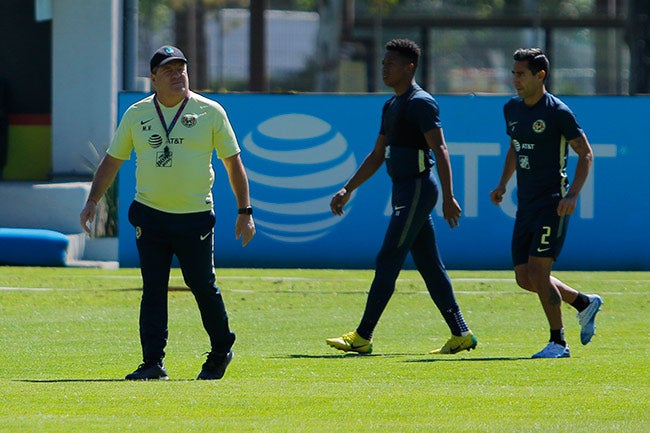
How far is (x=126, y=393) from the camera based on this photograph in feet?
24.7

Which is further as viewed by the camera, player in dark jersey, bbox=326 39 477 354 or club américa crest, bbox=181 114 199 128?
player in dark jersey, bbox=326 39 477 354

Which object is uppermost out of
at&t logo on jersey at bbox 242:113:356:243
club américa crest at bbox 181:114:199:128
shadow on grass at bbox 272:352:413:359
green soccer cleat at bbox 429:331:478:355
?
club américa crest at bbox 181:114:199:128

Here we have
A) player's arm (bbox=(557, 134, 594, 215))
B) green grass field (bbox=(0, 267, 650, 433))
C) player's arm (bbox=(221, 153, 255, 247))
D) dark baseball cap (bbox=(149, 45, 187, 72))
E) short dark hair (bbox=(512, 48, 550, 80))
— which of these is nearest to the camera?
green grass field (bbox=(0, 267, 650, 433))

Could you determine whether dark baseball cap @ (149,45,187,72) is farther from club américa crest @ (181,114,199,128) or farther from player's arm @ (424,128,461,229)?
player's arm @ (424,128,461,229)

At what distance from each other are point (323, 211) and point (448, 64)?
1996 centimetres

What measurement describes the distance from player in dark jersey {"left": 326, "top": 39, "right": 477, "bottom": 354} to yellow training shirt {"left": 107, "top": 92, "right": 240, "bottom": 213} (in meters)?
1.62

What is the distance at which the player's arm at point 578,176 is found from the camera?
9125 millimetres

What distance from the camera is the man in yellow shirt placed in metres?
8.15

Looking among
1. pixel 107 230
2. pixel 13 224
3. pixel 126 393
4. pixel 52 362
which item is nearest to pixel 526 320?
pixel 52 362

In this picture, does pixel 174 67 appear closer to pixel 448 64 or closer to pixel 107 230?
pixel 107 230

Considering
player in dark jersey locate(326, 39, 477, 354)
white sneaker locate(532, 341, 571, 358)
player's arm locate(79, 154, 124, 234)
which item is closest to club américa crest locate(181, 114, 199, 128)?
player's arm locate(79, 154, 124, 234)

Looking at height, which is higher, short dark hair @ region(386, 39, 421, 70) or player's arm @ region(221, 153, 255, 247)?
short dark hair @ region(386, 39, 421, 70)

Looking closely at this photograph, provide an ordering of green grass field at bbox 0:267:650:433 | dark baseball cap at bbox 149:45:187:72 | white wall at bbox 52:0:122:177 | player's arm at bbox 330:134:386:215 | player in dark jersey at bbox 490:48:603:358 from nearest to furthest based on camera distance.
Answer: green grass field at bbox 0:267:650:433, dark baseball cap at bbox 149:45:187:72, player in dark jersey at bbox 490:48:603:358, player's arm at bbox 330:134:386:215, white wall at bbox 52:0:122:177

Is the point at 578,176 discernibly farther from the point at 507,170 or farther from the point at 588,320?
the point at 588,320
